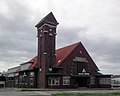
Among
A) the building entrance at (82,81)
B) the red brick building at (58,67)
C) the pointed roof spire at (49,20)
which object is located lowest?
the building entrance at (82,81)

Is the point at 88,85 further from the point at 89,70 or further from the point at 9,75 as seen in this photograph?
the point at 9,75

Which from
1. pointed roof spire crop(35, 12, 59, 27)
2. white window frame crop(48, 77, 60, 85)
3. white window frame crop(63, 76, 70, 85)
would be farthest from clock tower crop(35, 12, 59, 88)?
white window frame crop(63, 76, 70, 85)

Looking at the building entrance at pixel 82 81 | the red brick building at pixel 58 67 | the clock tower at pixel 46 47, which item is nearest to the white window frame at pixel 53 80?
the red brick building at pixel 58 67

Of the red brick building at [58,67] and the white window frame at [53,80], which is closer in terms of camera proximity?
the white window frame at [53,80]

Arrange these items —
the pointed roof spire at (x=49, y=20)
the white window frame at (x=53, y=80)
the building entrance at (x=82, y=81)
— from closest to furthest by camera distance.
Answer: the white window frame at (x=53, y=80), the pointed roof spire at (x=49, y=20), the building entrance at (x=82, y=81)

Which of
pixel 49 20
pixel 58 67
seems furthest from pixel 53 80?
pixel 49 20

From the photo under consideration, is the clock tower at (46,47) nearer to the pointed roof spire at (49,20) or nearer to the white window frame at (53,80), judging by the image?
the pointed roof spire at (49,20)

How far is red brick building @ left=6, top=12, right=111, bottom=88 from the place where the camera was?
6481cm

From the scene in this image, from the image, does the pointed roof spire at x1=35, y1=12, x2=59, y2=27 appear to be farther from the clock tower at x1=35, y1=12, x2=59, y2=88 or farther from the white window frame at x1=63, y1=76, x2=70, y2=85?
the white window frame at x1=63, y1=76, x2=70, y2=85

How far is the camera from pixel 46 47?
66.6 metres

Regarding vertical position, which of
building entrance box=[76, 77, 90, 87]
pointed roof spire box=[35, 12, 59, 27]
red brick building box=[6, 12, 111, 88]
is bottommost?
building entrance box=[76, 77, 90, 87]

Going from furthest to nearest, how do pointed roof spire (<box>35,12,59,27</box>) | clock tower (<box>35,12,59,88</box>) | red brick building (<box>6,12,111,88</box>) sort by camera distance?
pointed roof spire (<box>35,12,59,27</box>) < clock tower (<box>35,12,59,88</box>) < red brick building (<box>6,12,111,88</box>)

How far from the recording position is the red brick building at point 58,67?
6481cm

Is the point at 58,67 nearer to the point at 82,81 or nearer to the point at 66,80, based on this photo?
the point at 66,80
